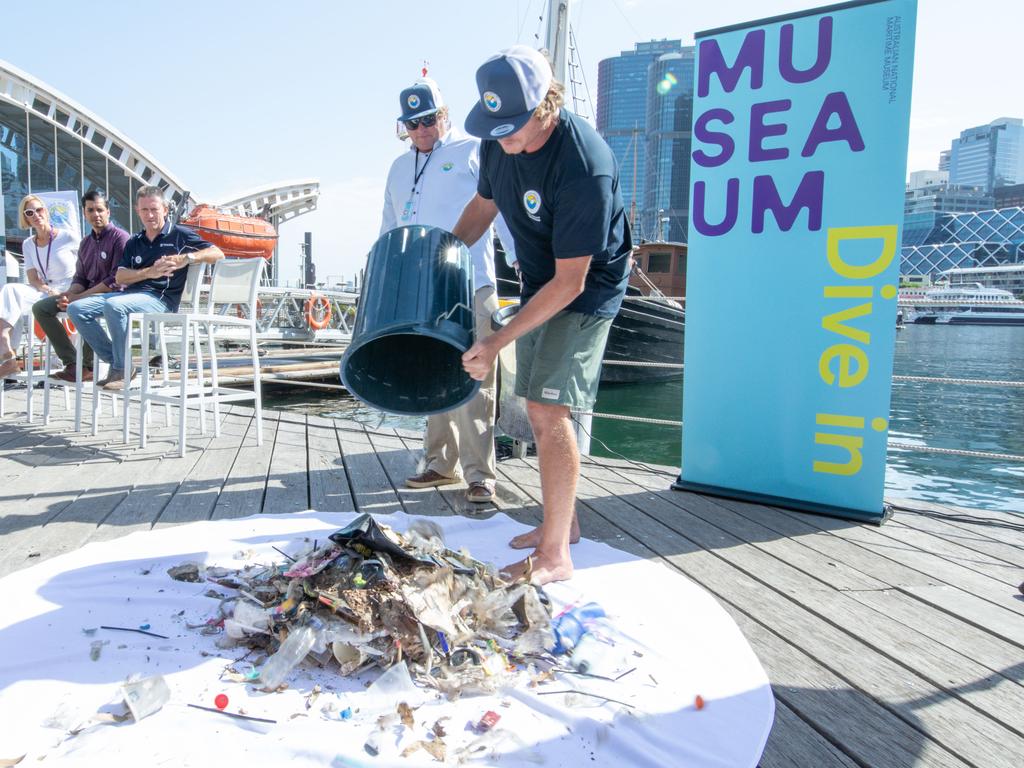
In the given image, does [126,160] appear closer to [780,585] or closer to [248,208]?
[248,208]

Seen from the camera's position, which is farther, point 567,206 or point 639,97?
point 639,97

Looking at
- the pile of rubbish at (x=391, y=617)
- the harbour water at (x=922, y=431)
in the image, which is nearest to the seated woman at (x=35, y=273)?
the pile of rubbish at (x=391, y=617)

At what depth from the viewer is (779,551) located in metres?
2.32

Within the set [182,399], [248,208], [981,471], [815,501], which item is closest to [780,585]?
[815,501]

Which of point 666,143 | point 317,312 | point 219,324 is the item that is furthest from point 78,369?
point 666,143

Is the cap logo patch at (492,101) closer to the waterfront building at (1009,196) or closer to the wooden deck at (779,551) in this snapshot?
the wooden deck at (779,551)

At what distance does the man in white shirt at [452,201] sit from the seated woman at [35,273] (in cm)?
304

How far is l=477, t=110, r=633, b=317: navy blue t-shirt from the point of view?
1.83 meters

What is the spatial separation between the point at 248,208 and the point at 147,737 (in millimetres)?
31442

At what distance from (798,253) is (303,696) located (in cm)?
244

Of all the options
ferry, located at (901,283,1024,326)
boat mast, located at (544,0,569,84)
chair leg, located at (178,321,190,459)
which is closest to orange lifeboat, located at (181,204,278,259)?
boat mast, located at (544,0,569,84)

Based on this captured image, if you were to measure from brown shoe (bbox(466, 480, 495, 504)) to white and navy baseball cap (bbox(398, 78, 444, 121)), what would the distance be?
1.63 meters

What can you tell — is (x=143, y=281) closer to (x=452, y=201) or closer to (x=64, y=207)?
(x=452, y=201)

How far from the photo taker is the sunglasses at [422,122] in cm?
292
